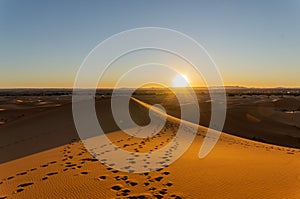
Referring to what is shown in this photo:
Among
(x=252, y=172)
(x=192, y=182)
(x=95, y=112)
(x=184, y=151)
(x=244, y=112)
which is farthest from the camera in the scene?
(x=244, y=112)

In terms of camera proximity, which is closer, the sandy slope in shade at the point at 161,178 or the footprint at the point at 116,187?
the sandy slope in shade at the point at 161,178

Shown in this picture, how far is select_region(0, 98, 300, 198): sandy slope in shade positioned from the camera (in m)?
6.53

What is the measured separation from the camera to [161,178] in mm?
7484

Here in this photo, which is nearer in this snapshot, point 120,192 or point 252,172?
point 120,192

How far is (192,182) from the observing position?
285 inches

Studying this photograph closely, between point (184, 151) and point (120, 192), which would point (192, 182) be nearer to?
point (120, 192)

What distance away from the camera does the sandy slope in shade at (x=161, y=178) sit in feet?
21.4

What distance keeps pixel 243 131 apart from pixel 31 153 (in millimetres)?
18814

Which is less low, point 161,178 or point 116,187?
point 161,178

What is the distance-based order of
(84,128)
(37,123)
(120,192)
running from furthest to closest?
(37,123) < (84,128) < (120,192)

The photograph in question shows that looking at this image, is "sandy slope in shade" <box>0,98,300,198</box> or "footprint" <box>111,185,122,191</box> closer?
"sandy slope in shade" <box>0,98,300,198</box>

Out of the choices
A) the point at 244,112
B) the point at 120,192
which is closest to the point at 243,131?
the point at 244,112

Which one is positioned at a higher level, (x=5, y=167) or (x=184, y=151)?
(x=184, y=151)

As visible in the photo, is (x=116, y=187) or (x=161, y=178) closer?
(x=116, y=187)
